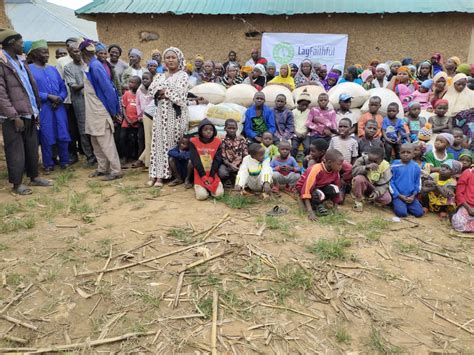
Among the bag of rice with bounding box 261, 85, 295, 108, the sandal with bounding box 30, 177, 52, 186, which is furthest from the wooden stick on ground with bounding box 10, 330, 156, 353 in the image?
the bag of rice with bounding box 261, 85, 295, 108

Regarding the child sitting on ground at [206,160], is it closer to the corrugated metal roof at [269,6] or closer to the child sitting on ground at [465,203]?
the child sitting on ground at [465,203]

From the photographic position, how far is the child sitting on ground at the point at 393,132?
5250mm

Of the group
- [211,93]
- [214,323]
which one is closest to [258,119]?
[211,93]

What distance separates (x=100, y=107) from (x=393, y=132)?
4.23 meters

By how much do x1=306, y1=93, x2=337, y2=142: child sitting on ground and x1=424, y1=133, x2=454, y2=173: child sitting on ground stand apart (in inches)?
53.4

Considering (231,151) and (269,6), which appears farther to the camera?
(269,6)

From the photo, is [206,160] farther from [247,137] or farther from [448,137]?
[448,137]

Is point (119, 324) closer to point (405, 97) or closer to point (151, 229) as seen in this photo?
point (151, 229)

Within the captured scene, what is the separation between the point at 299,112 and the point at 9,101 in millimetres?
4044

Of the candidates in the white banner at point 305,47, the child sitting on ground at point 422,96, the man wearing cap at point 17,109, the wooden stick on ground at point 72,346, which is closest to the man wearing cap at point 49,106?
the man wearing cap at point 17,109

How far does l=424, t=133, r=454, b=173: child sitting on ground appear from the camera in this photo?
473 centimetres

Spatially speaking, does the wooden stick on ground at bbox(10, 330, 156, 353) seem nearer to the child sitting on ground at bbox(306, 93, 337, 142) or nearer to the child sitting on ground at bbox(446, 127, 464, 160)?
the child sitting on ground at bbox(306, 93, 337, 142)

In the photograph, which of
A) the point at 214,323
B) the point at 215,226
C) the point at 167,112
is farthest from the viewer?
the point at 167,112

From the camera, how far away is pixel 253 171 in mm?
4809
